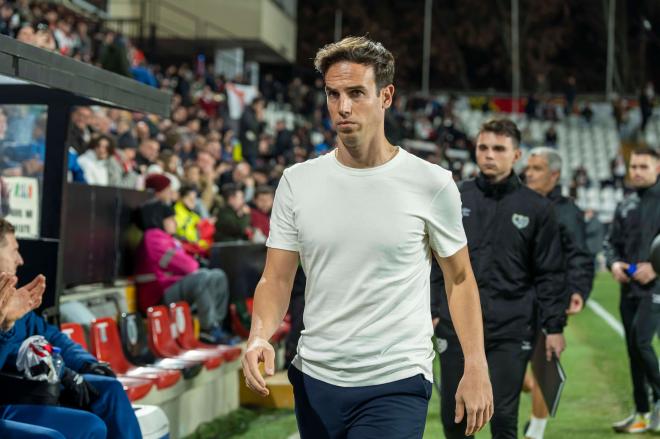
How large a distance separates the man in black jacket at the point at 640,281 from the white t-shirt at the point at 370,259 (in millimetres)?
5507

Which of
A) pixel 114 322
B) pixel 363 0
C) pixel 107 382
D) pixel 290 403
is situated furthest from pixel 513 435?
pixel 363 0

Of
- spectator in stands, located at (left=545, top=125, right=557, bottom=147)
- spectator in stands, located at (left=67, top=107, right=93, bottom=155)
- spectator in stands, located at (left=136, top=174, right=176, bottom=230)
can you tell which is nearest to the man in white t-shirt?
spectator in stands, located at (left=136, top=174, right=176, bottom=230)

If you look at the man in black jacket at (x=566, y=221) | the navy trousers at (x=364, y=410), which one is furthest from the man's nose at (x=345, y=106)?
→ the man in black jacket at (x=566, y=221)

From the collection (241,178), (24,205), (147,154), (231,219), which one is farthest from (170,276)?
(241,178)

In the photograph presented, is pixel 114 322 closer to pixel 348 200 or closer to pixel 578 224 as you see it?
pixel 578 224

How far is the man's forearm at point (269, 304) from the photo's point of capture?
14.3ft

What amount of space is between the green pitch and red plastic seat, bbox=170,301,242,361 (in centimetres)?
53

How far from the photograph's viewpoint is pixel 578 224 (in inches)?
412

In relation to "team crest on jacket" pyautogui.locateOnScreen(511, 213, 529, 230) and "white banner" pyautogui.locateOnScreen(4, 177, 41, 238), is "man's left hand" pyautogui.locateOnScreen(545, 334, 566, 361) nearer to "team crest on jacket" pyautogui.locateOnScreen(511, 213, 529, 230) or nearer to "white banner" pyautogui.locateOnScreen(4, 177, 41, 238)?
"team crest on jacket" pyautogui.locateOnScreen(511, 213, 529, 230)

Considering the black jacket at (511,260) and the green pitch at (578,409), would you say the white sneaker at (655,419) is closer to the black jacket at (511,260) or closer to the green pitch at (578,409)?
the green pitch at (578,409)

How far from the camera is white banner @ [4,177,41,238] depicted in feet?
26.8

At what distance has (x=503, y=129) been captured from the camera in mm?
6922

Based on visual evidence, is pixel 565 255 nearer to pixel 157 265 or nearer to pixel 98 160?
pixel 157 265

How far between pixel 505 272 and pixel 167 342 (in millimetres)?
4321
